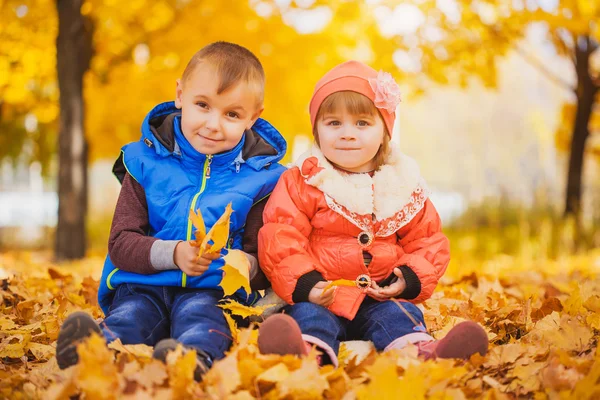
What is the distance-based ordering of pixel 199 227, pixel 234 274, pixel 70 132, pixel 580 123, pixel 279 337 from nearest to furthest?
1. pixel 279 337
2. pixel 199 227
3. pixel 234 274
4. pixel 70 132
5. pixel 580 123

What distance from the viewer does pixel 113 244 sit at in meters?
2.46

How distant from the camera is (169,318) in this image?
242 centimetres

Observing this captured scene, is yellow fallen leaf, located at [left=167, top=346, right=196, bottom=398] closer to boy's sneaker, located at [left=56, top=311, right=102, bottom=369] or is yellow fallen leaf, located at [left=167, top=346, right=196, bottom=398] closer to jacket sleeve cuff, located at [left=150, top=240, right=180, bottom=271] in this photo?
boy's sneaker, located at [left=56, top=311, right=102, bottom=369]

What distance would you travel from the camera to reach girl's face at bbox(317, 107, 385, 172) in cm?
255

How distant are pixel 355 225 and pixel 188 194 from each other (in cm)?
72

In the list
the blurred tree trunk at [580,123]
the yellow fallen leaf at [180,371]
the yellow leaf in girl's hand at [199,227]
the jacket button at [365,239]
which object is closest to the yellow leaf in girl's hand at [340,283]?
the jacket button at [365,239]

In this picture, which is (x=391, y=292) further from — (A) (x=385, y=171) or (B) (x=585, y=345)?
(B) (x=585, y=345)

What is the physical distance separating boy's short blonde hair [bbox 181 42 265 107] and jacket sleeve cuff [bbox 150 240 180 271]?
0.65 meters

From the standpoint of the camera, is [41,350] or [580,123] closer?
[41,350]

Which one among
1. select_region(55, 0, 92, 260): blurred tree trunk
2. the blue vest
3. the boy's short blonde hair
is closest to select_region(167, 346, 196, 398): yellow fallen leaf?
the blue vest

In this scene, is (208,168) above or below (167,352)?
above

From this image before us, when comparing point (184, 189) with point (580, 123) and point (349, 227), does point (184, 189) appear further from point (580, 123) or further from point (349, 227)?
point (580, 123)

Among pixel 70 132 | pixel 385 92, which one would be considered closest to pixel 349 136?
pixel 385 92

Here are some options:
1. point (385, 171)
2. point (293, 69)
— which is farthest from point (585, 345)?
point (293, 69)
